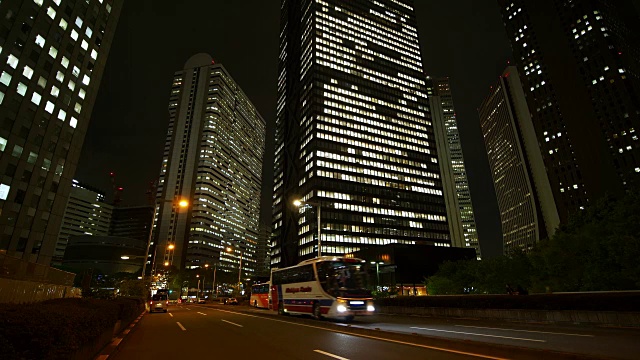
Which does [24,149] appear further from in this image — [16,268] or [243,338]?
[243,338]

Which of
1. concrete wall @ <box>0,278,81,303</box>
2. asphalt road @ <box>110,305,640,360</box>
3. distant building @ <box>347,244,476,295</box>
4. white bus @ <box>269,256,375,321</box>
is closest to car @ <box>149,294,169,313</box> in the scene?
white bus @ <box>269,256,375,321</box>

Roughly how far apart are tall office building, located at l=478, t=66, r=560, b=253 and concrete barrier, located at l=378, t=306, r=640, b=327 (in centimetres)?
12824

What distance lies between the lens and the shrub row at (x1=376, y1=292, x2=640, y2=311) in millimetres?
15516

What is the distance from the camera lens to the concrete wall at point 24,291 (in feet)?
33.9

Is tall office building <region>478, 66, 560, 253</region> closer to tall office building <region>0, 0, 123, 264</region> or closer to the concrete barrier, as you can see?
the concrete barrier

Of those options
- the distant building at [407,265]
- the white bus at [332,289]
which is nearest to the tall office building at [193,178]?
the distant building at [407,265]

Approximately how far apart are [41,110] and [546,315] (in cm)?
7103

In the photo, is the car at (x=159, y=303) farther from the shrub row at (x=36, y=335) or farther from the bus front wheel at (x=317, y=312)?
the shrub row at (x=36, y=335)

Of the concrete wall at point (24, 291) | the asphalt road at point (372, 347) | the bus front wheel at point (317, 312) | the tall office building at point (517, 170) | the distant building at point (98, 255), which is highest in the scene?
the tall office building at point (517, 170)

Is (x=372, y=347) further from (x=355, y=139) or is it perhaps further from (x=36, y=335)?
(x=355, y=139)

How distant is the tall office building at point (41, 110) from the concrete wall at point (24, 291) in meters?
43.7

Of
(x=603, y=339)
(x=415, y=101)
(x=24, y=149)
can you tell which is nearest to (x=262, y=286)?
(x=603, y=339)

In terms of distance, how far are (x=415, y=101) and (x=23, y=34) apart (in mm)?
130254

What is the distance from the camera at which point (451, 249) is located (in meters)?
79.3
